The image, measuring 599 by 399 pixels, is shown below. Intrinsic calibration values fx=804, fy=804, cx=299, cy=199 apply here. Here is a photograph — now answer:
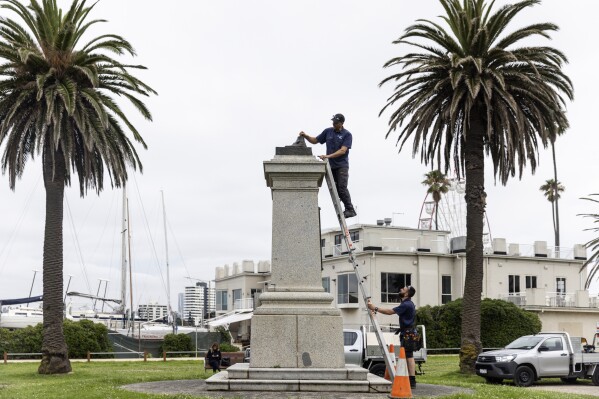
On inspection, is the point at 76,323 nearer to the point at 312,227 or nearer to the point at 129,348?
the point at 129,348

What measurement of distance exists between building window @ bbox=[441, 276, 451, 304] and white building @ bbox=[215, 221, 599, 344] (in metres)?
0.07

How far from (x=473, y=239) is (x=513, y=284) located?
33547 millimetres

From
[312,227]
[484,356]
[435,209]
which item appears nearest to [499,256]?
[435,209]

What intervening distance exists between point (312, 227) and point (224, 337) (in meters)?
41.4

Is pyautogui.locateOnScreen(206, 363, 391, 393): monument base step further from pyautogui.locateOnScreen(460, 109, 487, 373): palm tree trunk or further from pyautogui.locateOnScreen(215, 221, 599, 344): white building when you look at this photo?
pyautogui.locateOnScreen(215, 221, 599, 344): white building

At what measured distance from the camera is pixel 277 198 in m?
13.8

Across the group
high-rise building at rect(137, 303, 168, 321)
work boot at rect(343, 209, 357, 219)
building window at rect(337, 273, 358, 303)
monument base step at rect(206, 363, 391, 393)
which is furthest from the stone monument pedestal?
high-rise building at rect(137, 303, 168, 321)

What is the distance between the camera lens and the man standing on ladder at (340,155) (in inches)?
578

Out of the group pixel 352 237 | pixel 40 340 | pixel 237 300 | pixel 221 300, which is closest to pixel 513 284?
pixel 352 237

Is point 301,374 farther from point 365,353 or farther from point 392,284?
point 392,284

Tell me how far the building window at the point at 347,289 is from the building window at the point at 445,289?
653 centimetres

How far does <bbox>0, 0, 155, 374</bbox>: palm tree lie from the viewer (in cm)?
2811

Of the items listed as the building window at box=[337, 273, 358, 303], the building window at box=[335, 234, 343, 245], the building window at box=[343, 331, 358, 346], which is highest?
the building window at box=[335, 234, 343, 245]

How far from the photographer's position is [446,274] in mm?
60375
